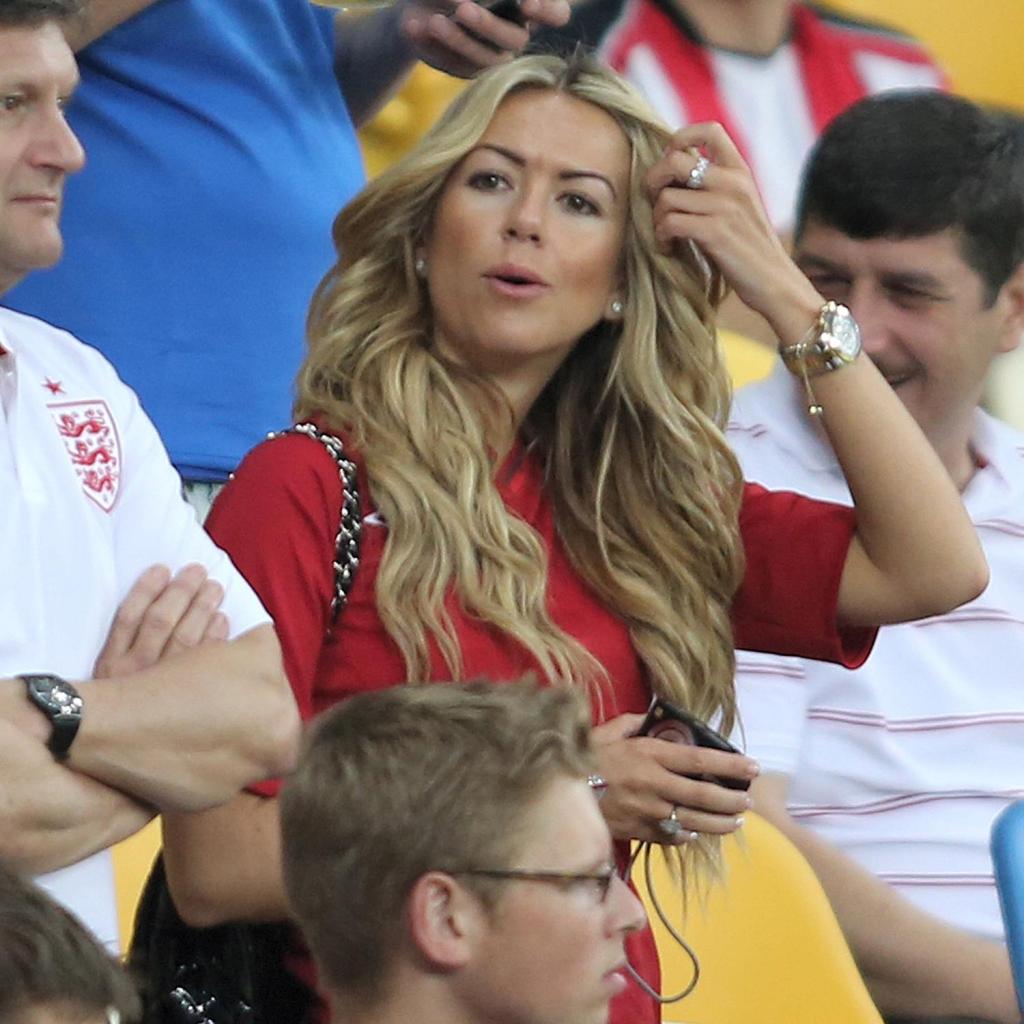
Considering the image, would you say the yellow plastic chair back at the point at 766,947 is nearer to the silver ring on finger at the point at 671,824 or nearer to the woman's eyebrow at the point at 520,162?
the silver ring on finger at the point at 671,824

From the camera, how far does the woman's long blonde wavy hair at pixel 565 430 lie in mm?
2770

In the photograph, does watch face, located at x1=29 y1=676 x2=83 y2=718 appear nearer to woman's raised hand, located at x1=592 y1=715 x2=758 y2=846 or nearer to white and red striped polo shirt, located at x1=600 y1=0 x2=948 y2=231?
woman's raised hand, located at x1=592 y1=715 x2=758 y2=846

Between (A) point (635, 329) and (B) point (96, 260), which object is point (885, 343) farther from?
(B) point (96, 260)

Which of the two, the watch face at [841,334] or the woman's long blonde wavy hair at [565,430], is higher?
the watch face at [841,334]

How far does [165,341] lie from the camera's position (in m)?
3.23

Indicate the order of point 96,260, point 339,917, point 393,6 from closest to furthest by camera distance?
point 339,917
point 96,260
point 393,6

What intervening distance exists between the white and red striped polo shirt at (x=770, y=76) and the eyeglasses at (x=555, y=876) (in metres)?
2.42

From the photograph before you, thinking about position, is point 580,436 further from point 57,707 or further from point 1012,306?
point 1012,306

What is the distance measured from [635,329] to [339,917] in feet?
3.28

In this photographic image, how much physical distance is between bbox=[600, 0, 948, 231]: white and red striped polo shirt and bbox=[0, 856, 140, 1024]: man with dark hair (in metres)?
2.95

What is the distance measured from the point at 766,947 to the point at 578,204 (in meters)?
0.92

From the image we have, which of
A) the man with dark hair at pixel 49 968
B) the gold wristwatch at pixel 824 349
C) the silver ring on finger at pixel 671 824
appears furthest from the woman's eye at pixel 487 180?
the man with dark hair at pixel 49 968

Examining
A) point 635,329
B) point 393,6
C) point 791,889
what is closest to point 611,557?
point 635,329

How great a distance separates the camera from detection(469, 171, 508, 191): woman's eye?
2975 millimetres
